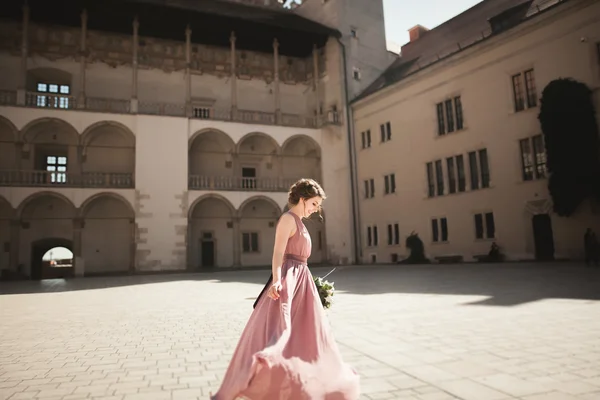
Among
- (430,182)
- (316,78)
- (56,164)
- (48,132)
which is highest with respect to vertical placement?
(316,78)

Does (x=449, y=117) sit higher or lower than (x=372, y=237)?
higher

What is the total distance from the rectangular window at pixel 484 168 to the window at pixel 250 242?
1611 cm

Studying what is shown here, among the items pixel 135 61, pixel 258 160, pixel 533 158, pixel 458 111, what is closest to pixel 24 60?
pixel 135 61

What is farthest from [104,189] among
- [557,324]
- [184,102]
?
[557,324]

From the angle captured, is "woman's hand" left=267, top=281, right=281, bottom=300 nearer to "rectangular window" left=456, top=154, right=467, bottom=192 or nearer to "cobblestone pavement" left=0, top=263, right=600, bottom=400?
"cobblestone pavement" left=0, top=263, right=600, bottom=400

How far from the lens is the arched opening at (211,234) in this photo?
29922 millimetres

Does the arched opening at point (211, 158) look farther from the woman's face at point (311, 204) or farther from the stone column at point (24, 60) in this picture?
the woman's face at point (311, 204)

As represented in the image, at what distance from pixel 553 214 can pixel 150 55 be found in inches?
1050

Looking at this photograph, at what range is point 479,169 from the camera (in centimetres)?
2270

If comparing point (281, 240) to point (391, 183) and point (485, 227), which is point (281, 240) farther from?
point (391, 183)

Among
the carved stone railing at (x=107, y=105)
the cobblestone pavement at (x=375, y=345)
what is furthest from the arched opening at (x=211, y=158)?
the cobblestone pavement at (x=375, y=345)

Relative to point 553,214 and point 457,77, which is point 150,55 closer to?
point 457,77

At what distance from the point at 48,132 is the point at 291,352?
1145 inches

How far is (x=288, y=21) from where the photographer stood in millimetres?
31469
